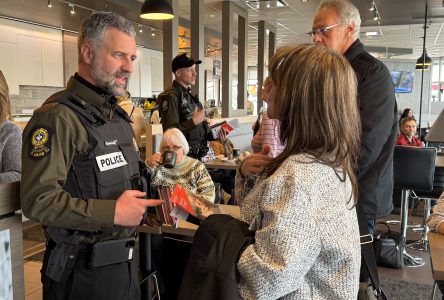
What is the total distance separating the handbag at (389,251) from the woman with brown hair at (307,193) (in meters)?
2.83

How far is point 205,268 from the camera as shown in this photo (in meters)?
1.03

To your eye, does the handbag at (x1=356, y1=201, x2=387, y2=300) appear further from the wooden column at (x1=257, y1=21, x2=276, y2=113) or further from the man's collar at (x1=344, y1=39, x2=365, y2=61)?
the wooden column at (x1=257, y1=21, x2=276, y2=113)

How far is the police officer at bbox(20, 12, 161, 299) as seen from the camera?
1.35 meters

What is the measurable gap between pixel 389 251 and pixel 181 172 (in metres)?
1.99

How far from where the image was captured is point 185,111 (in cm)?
373

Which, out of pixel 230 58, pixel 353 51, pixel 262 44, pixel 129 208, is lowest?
pixel 129 208

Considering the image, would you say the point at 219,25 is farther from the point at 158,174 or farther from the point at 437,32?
the point at 158,174

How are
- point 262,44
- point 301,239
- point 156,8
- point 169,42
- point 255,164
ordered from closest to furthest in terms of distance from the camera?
point 301,239, point 255,164, point 156,8, point 169,42, point 262,44

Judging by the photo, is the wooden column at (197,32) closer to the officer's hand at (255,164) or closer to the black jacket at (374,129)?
the black jacket at (374,129)

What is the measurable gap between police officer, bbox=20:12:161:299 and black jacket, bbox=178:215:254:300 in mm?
380

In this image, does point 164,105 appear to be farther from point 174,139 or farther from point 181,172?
point 181,172

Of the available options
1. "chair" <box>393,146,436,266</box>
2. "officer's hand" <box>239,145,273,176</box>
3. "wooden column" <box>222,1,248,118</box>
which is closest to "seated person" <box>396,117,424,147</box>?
"chair" <box>393,146,436,266</box>

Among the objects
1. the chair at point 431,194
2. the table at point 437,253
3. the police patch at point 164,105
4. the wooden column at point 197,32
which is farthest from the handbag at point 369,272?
the wooden column at point 197,32

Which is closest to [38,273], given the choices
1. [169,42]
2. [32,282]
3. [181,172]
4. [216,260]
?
[32,282]
